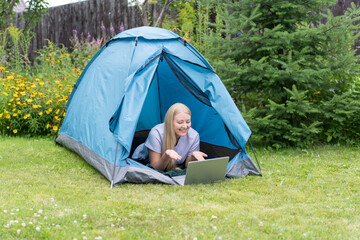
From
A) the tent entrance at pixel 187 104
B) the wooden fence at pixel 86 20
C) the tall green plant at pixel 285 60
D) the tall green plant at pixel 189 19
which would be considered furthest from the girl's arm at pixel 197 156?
the wooden fence at pixel 86 20

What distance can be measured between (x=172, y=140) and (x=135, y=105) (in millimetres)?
510

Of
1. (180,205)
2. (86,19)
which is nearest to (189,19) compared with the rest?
(86,19)

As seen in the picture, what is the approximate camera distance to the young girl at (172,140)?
404cm

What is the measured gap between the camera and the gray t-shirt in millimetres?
4102

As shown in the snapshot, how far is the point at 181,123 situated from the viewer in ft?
13.3

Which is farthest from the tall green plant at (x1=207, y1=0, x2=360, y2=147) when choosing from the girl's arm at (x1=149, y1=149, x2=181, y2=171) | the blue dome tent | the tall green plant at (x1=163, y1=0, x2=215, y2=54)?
Answer: the tall green plant at (x1=163, y1=0, x2=215, y2=54)

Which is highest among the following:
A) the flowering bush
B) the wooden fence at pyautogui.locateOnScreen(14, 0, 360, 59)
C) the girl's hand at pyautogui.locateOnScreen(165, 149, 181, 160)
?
the wooden fence at pyautogui.locateOnScreen(14, 0, 360, 59)

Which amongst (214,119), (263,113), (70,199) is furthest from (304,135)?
(70,199)

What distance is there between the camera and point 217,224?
2.83m

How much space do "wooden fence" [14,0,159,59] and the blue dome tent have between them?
4257 mm

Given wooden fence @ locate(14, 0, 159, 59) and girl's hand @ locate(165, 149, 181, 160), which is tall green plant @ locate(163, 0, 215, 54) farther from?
girl's hand @ locate(165, 149, 181, 160)

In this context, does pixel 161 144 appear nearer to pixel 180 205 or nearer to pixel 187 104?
pixel 180 205

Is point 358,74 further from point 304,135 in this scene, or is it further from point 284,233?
point 284,233

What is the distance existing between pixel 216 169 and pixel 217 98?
2.35 ft
